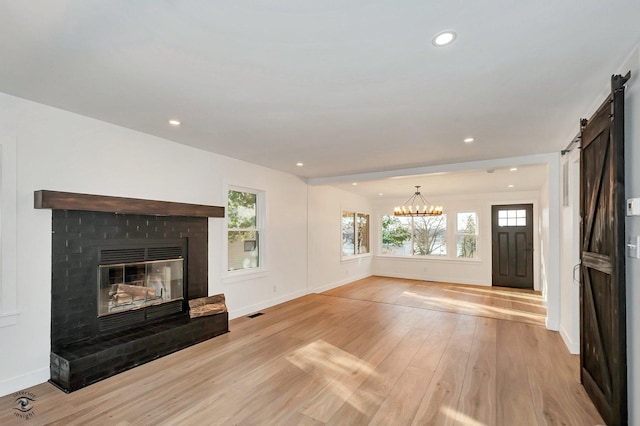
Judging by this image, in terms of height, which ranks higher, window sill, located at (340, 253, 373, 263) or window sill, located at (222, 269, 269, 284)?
window sill, located at (222, 269, 269, 284)

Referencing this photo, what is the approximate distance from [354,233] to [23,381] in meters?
7.23

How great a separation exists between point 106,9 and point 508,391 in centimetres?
403

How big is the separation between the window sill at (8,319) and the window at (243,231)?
8.40ft

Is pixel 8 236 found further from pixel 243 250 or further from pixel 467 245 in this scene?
pixel 467 245

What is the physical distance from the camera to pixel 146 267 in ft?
12.8

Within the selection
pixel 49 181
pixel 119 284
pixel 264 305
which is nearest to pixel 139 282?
pixel 119 284

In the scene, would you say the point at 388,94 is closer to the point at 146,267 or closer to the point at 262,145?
the point at 262,145

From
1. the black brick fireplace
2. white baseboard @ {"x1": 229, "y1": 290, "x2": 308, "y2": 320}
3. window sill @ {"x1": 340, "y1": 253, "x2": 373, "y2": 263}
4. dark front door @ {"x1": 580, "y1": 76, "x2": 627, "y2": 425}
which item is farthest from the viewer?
window sill @ {"x1": 340, "y1": 253, "x2": 373, "y2": 263}

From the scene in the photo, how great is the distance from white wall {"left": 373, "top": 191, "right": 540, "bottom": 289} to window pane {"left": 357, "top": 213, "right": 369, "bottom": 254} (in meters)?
0.75

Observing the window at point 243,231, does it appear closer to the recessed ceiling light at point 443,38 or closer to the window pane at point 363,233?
the recessed ceiling light at point 443,38

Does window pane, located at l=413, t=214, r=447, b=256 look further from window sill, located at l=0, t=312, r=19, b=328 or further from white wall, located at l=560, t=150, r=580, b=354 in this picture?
window sill, located at l=0, t=312, r=19, b=328

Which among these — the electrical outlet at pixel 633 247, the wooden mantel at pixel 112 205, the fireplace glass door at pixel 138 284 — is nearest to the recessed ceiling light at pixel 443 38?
the electrical outlet at pixel 633 247

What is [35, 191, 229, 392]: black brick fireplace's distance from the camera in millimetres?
3031

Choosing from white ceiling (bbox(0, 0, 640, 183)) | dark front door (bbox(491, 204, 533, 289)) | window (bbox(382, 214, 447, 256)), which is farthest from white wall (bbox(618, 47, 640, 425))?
window (bbox(382, 214, 447, 256))
